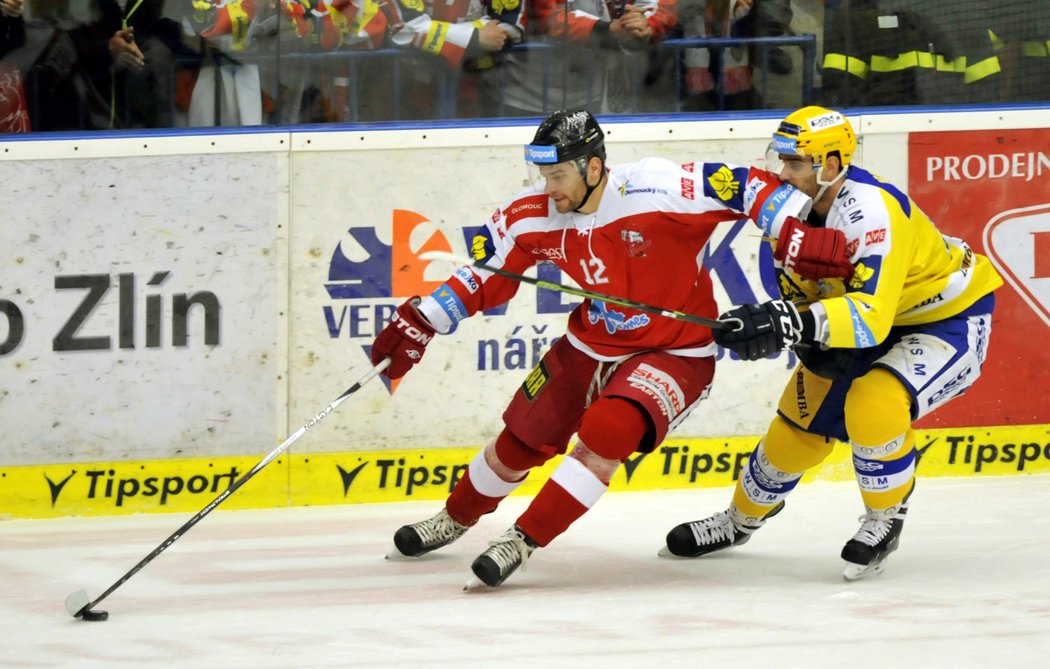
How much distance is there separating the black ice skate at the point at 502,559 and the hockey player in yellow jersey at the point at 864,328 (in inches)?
27.5

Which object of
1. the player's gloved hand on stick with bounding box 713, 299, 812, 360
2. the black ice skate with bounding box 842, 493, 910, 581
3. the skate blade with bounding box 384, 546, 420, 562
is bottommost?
the skate blade with bounding box 384, 546, 420, 562

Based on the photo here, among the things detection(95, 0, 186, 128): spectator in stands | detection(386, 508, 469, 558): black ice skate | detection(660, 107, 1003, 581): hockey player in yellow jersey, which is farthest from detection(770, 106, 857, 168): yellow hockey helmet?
detection(95, 0, 186, 128): spectator in stands

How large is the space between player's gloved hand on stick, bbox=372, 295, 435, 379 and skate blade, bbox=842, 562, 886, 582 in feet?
4.01

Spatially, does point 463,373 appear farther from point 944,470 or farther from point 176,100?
point 944,470

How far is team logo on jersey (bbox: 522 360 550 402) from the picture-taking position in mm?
4027

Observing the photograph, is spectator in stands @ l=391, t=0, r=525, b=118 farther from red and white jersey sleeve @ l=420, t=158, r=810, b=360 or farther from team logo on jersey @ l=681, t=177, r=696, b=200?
team logo on jersey @ l=681, t=177, r=696, b=200

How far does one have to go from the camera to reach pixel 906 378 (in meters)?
3.77

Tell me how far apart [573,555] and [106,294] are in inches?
68.6

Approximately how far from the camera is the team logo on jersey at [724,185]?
3.82 metres

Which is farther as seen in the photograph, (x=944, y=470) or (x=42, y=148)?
(x=944, y=470)

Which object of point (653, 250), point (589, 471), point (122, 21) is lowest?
point (589, 471)

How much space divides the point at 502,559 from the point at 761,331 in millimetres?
825

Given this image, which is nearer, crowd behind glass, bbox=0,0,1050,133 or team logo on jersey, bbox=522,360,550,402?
team logo on jersey, bbox=522,360,550,402

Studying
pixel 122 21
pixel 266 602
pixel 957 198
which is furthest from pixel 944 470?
pixel 122 21
